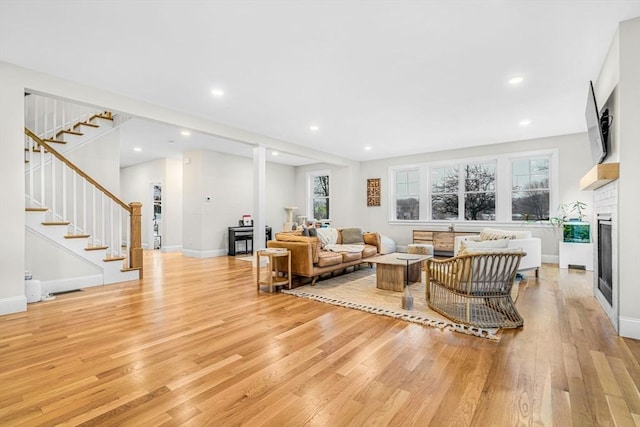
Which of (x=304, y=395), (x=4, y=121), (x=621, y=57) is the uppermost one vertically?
(x=621, y=57)

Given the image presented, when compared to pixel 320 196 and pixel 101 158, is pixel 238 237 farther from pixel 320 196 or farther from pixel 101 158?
pixel 101 158

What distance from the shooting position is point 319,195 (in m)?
10.1

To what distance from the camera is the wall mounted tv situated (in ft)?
10.1

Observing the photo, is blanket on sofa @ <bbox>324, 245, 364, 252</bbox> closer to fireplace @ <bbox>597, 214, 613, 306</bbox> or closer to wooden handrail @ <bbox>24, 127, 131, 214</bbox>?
→ fireplace @ <bbox>597, 214, 613, 306</bbox>

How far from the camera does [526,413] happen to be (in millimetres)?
1700

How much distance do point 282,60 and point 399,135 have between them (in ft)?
12.1

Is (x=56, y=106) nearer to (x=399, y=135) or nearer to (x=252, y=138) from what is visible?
(x=252, y=138)

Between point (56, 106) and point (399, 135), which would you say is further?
point (399, 135)

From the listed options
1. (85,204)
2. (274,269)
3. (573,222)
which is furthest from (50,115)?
(573,222)

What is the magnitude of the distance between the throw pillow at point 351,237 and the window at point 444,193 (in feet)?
8.23

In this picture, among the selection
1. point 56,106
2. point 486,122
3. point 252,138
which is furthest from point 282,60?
point 56,106

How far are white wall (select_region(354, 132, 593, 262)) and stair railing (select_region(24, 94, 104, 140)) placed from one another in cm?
674

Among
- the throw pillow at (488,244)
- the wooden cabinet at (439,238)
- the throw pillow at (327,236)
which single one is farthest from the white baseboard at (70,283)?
the wooden cabinet at (439,238)

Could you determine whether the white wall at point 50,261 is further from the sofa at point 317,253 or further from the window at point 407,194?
the window at point 407,194
